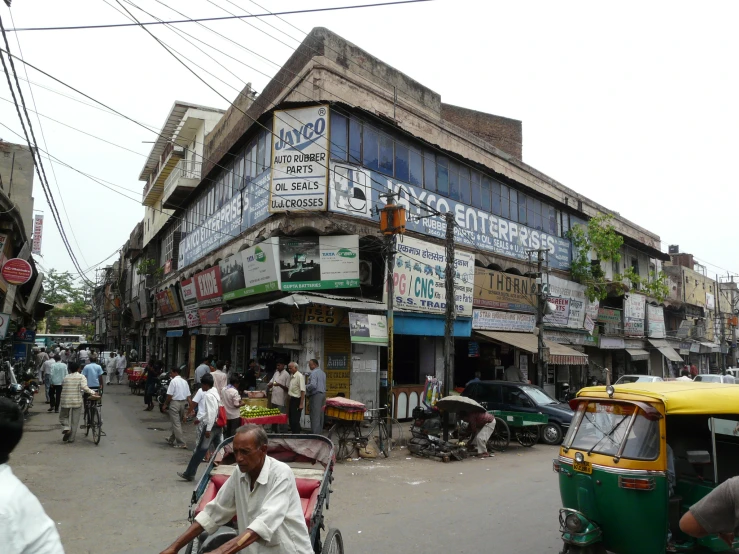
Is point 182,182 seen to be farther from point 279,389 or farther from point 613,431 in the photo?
point 613,431

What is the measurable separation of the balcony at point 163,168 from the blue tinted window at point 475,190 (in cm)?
1619

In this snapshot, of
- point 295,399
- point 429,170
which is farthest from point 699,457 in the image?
point 429,170

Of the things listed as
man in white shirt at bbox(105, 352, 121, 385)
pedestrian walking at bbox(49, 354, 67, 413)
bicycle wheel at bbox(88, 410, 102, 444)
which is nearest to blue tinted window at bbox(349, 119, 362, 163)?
bicycle wheel at bbox(88, 410, 102, 444)

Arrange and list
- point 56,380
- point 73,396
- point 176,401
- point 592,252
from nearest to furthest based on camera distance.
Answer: point 73,396 < point 176,401 < point 56,380 < point 592,252

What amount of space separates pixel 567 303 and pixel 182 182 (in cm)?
1950

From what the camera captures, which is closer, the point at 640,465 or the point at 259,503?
the point at 259,503

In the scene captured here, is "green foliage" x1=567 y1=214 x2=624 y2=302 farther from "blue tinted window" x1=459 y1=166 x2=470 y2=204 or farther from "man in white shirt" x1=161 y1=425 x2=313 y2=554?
"man in white shirt" x1=161 y1=425 x2=313 y2=554

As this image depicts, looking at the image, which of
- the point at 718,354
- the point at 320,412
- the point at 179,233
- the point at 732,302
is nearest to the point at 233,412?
the point at 320,412

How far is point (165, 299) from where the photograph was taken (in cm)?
2980

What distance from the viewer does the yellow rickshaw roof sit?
16.8 ft

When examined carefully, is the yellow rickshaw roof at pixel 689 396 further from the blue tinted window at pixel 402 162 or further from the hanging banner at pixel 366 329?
the blue tinted window at pixel 402 162

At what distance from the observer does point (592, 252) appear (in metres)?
27.9

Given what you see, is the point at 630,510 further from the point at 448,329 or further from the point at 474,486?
the point at 448,329

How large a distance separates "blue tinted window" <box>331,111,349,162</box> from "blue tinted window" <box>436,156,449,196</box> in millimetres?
4533
